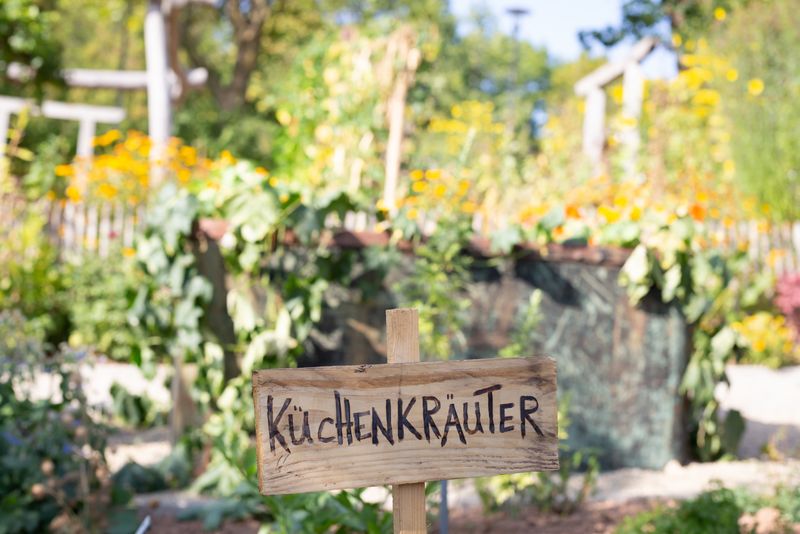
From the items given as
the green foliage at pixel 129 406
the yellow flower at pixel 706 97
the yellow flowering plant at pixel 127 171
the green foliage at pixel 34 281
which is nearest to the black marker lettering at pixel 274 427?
the green foliage at pixel 129 406

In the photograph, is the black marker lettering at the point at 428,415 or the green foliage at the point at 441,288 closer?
the black marker lettering at the point at 428,415

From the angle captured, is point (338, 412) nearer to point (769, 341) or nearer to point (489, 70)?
point (769, 341)

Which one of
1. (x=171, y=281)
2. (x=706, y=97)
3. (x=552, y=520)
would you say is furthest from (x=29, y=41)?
(x=706, y=97)

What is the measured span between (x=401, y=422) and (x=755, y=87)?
9.39 metres

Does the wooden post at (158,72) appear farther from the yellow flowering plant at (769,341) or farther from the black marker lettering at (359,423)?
the black marker lettering at (359,423)

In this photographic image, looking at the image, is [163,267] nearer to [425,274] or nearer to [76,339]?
[425,274]

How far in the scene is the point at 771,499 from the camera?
3375 millimetres

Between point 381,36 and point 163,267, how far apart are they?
3.31 meters

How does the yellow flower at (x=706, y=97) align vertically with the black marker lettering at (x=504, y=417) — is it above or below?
above

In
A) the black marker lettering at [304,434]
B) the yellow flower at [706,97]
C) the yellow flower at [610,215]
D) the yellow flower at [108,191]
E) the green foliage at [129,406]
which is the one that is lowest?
the green foliage at [129,406]

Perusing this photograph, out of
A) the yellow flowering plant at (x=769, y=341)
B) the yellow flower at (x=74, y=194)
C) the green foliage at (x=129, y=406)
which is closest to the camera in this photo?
the green foliage at (x=129, y=406)

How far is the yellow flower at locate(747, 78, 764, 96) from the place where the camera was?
33.4 ft

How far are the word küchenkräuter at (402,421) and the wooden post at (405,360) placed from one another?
0.35 feet

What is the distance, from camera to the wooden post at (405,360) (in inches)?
76.5
